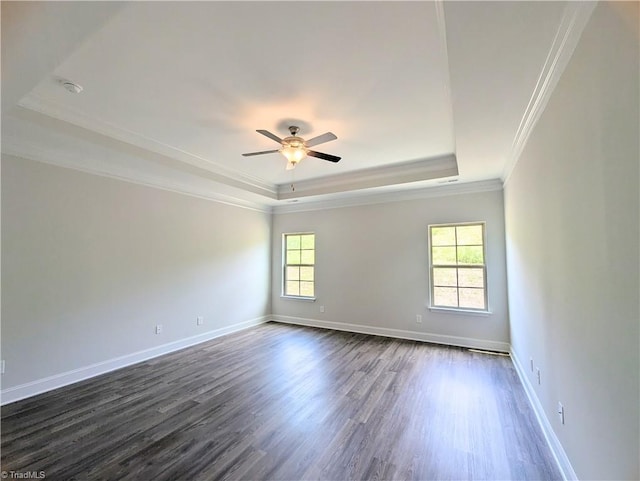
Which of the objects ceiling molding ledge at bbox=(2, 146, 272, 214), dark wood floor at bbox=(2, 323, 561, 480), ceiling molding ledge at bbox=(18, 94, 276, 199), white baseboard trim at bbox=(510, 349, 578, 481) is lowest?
dark wood floor at bbox=(2, 323, 561, 480)

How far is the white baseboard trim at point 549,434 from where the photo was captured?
178 cm

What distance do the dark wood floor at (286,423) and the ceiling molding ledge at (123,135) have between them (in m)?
2.76

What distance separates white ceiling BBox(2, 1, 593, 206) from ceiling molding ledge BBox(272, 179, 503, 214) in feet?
1.76

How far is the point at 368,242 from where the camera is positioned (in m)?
5.45

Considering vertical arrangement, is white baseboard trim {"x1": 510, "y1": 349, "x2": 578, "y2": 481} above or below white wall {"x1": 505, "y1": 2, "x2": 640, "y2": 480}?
below

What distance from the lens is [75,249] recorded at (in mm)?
3363

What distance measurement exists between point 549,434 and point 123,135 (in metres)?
4.85

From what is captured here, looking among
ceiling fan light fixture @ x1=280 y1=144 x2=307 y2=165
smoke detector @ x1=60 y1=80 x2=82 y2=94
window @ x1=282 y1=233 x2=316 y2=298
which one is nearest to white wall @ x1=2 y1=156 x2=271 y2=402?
smoke detector @ x1=60 y1=80 x2=82 y2=94

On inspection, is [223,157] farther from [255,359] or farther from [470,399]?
[470,399]

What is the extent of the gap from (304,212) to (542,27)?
195 inches

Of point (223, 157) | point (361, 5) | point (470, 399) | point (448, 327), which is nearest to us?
point (361, 5)

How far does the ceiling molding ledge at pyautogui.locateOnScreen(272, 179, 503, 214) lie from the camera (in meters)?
4.52

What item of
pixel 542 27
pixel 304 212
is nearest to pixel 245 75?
pixel 542 27

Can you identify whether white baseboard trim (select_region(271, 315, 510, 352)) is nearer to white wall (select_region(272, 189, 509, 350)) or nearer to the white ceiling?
white wall (select_region(272, 189, 509, 350))
